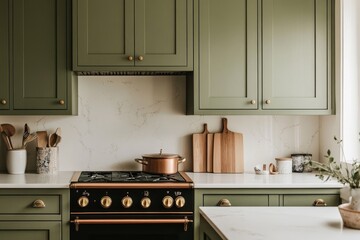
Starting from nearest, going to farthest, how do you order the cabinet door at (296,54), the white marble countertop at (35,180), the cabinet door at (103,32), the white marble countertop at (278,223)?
the white marble countertop at (278,223) < the white marble countertop at (35,180) < the cabinet door at (103,32) < the cabinet door at (296,54)

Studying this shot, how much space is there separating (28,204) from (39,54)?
3.42 ft

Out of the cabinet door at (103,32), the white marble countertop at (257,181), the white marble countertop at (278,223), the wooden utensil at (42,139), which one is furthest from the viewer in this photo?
the wooden utensil at (42,139)

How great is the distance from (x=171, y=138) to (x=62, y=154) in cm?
86

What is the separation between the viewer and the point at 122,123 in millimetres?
3725

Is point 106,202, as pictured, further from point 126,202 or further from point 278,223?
point 278,223

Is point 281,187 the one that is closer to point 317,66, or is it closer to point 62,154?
point 317,66

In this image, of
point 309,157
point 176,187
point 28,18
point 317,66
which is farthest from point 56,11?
point 309,157

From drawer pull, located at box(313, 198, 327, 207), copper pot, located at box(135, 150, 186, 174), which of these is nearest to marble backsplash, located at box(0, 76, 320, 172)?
copper pot, located at box(135, 150, 186, 174)

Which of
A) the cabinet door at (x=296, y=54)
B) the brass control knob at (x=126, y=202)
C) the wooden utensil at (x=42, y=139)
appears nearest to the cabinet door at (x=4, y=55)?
the wooden utensil at (x=42, y=139)

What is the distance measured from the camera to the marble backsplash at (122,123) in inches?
145

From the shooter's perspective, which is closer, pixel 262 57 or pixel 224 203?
pixel 224 203

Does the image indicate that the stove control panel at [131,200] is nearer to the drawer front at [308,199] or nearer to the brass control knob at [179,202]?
the brass control knob at [179,202]

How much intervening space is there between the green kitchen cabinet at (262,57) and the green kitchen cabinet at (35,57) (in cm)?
93

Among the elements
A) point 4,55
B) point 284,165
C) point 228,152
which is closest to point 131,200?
point 228,152
